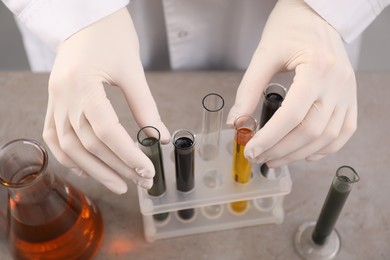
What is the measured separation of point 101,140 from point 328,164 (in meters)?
0.42

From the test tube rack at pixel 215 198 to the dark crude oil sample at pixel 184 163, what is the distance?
23 mm

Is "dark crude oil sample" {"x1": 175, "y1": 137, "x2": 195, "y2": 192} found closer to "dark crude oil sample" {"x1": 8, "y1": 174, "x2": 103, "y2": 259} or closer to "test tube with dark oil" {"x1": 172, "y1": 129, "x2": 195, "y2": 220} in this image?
"test tube with dark oil" {"x1": 172, "y1": 129, "x2": 195, "y2": 220}

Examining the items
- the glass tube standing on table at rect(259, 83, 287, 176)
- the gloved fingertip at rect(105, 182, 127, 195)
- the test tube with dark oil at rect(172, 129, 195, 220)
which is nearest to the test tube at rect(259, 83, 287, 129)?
the glass tube standing on table at rect(259, 83, 287, 176)

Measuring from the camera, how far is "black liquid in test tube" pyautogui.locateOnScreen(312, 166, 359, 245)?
549 millimetres

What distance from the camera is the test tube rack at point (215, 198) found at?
24.8 inches

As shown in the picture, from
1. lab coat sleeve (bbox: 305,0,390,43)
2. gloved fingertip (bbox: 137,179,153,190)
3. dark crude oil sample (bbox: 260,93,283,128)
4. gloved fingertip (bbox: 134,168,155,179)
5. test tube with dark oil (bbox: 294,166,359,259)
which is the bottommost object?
test tube with dark oil (bbox: 294,166,359,259)

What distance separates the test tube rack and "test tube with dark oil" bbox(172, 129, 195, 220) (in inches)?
0.9

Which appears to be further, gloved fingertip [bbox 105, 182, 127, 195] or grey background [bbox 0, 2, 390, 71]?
grey background [bbox 0, 2, 390, 71]

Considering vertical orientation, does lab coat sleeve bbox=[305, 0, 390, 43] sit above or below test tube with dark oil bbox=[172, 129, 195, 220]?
above

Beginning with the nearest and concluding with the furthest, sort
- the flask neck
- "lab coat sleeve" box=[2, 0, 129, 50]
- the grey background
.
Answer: the flask neck, "lab coat sleeve" box=[2, 0, 129, 50], the grey background

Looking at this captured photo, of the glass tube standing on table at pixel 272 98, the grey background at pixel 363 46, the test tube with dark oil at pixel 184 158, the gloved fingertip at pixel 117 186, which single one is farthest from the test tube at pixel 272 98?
the grey background at pixel 363 46

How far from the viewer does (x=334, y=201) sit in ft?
1.92

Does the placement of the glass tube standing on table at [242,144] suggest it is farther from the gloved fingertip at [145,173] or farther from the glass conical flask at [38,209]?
the glass conical flask at [38,209]

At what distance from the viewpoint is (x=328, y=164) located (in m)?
0.77
